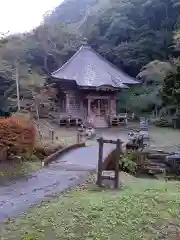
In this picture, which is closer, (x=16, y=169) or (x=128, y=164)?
(x=16, y=169)

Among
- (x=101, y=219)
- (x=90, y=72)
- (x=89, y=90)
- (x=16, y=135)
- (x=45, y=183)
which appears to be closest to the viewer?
(x=101, y=219)

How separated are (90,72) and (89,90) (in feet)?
5.57

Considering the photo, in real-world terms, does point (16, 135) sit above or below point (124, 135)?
above

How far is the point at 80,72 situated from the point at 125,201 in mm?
23693

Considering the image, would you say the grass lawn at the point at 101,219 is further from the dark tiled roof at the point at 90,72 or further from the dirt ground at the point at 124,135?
the dark tiled roof at the point at 90,72

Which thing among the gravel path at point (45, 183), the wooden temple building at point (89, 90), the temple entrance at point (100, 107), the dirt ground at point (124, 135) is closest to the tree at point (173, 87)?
the dirt ground at point (124, 135)

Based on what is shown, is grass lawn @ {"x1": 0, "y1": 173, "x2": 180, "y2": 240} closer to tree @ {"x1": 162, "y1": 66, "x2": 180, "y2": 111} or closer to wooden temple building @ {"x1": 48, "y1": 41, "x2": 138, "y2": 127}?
tree @ {"x1": 162, "y1": 66, "x2": 180, "y2": 111}

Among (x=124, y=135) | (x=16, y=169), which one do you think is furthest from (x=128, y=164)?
(x=124, y=135)

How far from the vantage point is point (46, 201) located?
9.15 meters

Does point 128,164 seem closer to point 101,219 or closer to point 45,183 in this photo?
point 45,183

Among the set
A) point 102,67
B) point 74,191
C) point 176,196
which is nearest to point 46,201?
point 74,191

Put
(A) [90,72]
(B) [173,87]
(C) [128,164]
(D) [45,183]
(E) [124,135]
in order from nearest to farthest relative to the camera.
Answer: (D) [45,183] → (C) [128,164] → (B) [173,87] → (E) [124,135] → (A) [90,72]

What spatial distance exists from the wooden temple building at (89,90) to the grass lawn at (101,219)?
21.3 m

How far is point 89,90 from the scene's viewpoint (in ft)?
102
